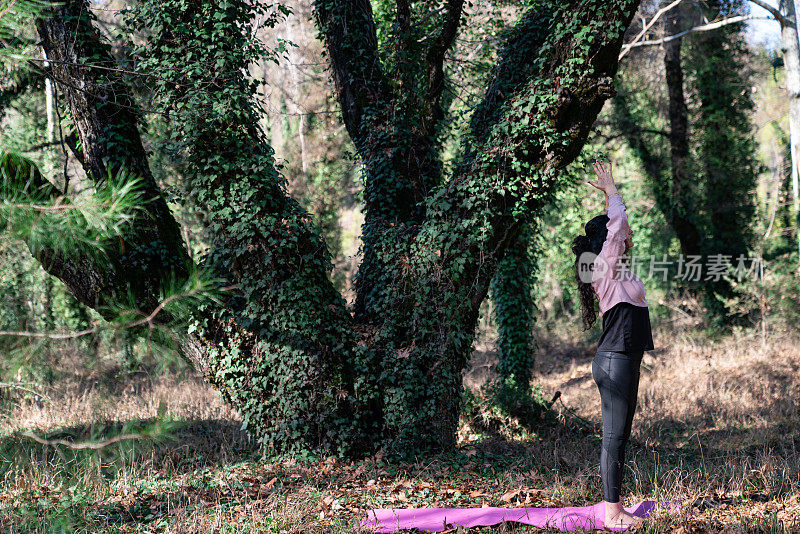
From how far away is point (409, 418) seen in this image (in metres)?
6.33

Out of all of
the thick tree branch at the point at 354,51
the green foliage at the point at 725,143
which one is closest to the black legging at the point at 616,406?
the thick tree branch at the point at 354,51

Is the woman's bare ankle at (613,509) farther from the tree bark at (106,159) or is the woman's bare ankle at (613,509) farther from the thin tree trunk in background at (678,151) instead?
the thin tree trunk in background at (678,151)

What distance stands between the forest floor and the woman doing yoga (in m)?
0.47

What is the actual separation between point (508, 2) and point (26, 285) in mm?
12602

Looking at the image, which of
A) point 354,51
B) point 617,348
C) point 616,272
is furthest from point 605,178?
point 354,51

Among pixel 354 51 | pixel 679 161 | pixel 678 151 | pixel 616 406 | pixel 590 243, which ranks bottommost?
pixel 616 406

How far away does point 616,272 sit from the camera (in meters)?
4.26

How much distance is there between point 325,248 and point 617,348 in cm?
356

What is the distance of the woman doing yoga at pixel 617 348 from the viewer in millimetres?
4121

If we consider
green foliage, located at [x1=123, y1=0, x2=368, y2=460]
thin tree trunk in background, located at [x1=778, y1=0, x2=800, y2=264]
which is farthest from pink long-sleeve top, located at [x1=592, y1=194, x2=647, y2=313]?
thin tree trunk in background, located at [x1=778, y1=0, x2=800, y2=264]

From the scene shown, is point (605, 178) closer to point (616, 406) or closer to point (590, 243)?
point (590, 243)

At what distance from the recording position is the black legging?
4.11m

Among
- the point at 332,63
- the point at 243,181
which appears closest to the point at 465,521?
the point at 243,181

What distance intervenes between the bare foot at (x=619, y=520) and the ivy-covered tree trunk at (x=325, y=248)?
2471mm
